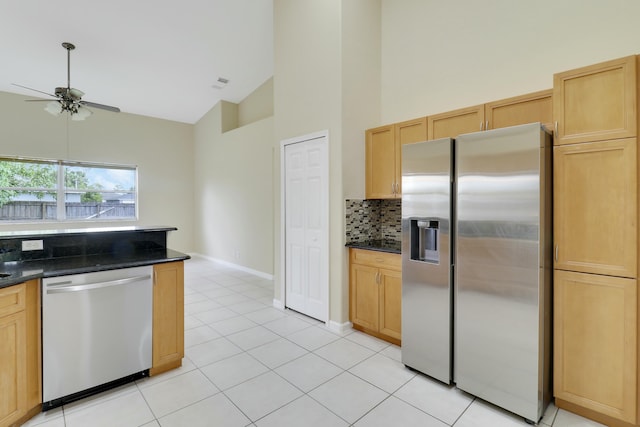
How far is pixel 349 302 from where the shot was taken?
345 centimetres

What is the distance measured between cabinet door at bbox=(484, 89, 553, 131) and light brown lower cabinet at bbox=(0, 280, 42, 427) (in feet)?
11.9

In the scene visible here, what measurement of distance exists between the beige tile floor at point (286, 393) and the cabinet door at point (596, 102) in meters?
1.86

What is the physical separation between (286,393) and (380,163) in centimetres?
243

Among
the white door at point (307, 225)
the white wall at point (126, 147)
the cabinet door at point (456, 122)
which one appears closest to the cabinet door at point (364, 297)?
the white door at point (307, 225)

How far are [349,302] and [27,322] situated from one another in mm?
2680

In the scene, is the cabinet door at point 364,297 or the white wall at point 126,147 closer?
the cabinet door at point 364,297


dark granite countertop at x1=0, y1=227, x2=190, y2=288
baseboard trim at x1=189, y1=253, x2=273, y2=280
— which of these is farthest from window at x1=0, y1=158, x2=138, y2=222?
dark granite countertop at x1=0, y1=227, x2=190, y2=288

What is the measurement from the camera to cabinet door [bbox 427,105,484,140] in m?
2.70

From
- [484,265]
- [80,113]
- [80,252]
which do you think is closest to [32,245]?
[80,252]

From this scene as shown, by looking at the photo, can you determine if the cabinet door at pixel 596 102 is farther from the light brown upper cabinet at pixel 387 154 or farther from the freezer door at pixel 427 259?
the light brown upper cabinet at pixel 387 154

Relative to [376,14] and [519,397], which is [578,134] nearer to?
[519,397]

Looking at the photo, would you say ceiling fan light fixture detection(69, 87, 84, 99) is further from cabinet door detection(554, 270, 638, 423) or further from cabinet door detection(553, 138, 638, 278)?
cabinet door detection(554, 270, 638, 423)

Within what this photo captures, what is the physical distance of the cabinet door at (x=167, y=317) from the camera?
2471 mm

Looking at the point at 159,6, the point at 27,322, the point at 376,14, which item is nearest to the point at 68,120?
the point at 159,6
